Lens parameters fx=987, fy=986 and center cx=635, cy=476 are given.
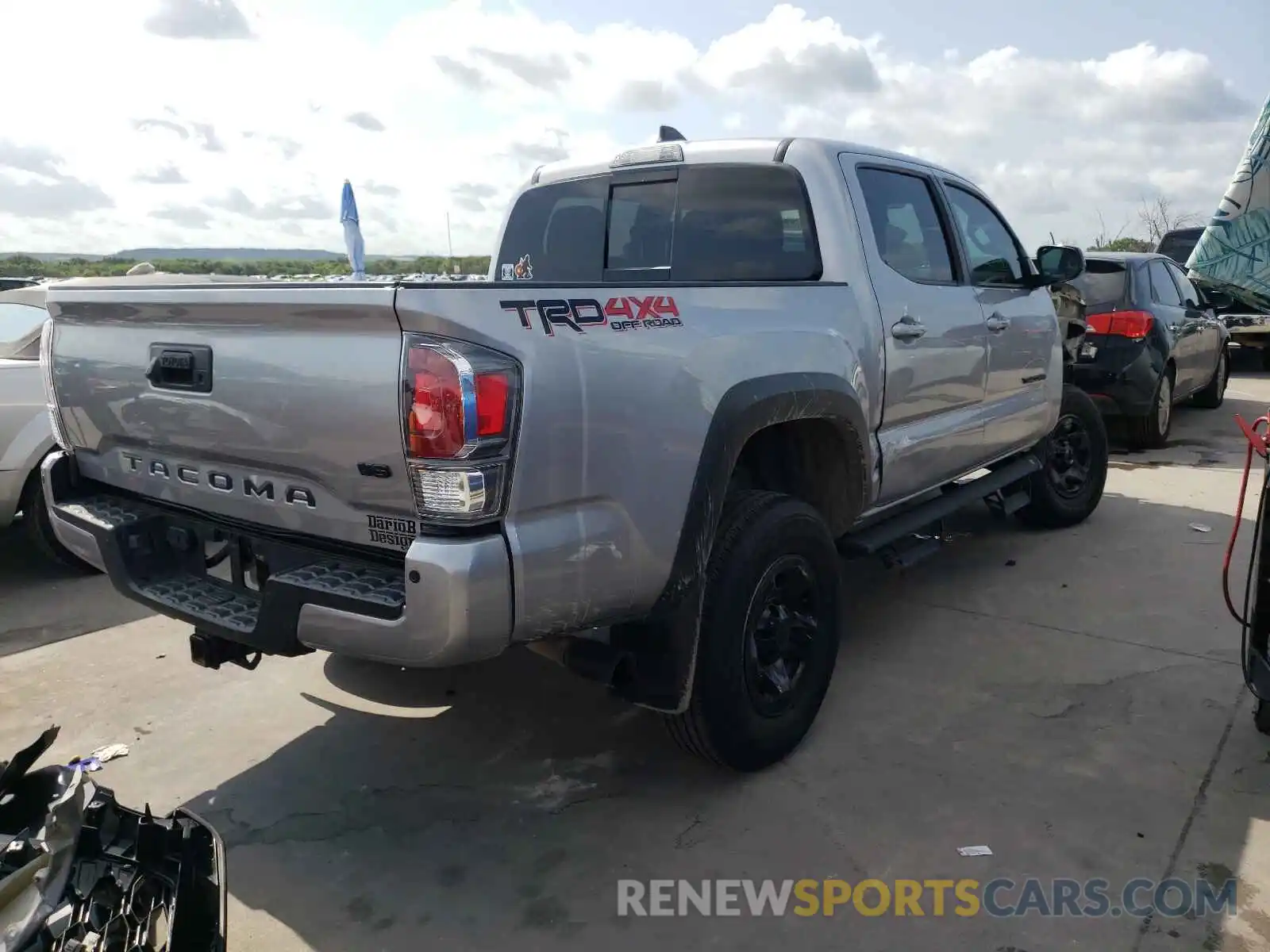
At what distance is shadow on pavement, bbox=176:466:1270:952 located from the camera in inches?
100

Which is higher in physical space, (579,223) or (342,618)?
(579,223)

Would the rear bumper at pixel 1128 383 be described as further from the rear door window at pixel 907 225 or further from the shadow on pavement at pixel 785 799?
the rear door window at pixel 907 225

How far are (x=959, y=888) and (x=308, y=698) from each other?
2.52 metres

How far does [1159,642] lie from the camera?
4.30 meters

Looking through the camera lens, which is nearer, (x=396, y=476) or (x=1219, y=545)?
(x=396, y=476)

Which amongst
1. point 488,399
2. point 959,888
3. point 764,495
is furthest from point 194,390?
point 959,888

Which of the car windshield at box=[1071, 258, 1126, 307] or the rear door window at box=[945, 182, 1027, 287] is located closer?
the rear door window at box=[945, 182, 1027, 287]

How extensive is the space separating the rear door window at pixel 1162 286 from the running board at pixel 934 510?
4.14 meters

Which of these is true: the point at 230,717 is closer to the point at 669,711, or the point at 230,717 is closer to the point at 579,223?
the point at 669,711

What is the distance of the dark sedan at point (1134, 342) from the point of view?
26.8 ft

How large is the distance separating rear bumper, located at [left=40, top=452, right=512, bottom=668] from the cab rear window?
1.57 m

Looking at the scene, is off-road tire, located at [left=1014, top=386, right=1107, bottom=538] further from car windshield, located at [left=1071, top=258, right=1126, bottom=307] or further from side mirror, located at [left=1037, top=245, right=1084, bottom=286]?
car windshield, located at [left=1071, top=258, right=1126, bottom=307]

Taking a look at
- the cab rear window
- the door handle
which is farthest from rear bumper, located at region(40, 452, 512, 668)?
the door handle

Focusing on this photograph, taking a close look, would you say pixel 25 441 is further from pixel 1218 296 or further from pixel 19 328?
pixel 1218 296
